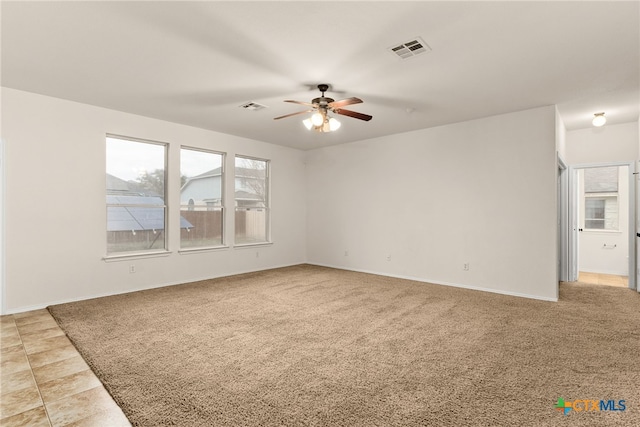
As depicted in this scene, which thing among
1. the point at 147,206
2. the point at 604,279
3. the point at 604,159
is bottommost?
the point at 604,279

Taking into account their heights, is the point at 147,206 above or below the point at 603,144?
below

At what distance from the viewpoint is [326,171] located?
7.39 meters

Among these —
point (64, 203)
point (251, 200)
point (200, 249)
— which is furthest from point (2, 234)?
point (251, 200)

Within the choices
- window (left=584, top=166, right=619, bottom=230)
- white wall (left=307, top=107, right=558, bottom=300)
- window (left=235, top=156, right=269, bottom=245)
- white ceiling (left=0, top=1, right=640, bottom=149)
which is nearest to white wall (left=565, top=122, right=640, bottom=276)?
window (left=584, top=166, right=619, bottom=230)

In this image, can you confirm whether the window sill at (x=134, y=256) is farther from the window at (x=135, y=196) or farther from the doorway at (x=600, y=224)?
the doorway at (x=600, y=224)

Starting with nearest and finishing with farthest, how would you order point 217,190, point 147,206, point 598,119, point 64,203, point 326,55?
point 326,55 → point 64,203 → point 598,119 → point 147,206 → point 217,190

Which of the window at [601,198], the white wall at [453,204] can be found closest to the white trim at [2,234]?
the white wall at [453,204]

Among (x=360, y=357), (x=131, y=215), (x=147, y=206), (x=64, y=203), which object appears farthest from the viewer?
(x=147, y=206)

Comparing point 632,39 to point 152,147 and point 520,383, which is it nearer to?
point 520,383

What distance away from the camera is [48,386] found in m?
2.30

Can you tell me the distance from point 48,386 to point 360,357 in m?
2.34

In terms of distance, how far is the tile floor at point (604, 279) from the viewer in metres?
5.60

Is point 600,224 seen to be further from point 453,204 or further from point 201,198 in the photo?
point 201,198

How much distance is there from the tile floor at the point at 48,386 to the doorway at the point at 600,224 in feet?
23.1
